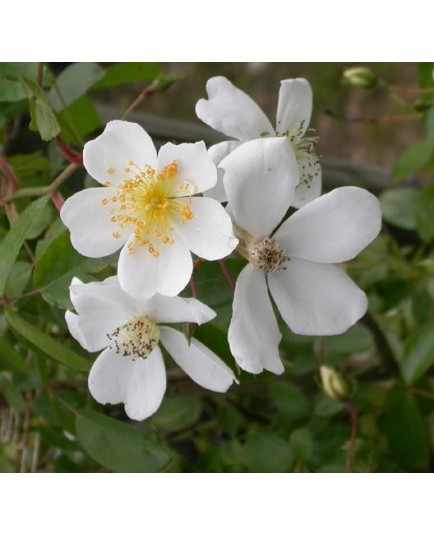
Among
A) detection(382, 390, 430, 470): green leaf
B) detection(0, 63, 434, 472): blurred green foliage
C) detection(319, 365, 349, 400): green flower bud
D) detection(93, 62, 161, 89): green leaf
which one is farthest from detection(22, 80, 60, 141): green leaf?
detection(382, 390, 430, 470): green leaf

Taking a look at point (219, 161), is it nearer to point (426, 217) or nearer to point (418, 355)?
point (418, 355)

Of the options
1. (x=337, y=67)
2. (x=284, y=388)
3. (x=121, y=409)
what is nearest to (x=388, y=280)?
(x=284, y=388)

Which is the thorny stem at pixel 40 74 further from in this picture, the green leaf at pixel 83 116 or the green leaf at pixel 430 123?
the green leaf at pixel 430 123

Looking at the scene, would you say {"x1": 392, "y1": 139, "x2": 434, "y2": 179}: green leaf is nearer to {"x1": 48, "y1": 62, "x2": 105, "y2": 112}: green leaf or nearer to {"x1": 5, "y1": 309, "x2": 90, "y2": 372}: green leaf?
{"x1": 48, "y1": 62, "x2": 105, "y2": 112}: green leaf

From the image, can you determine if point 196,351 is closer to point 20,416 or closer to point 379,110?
point 20,416

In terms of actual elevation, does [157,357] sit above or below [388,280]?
above

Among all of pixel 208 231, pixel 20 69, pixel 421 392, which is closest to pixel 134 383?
pixel 208 231
